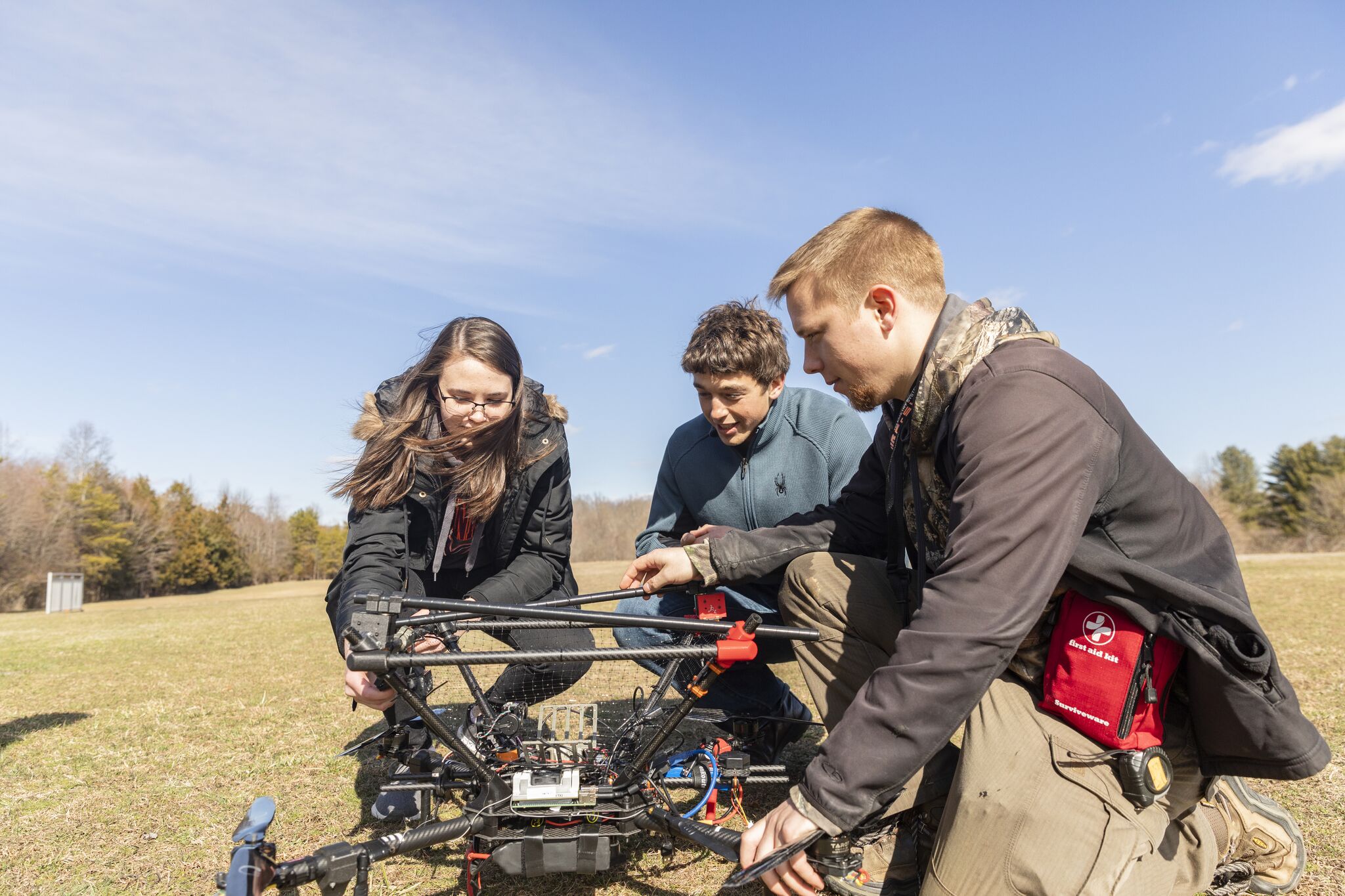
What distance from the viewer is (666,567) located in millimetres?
3264

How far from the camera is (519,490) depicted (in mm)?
4508

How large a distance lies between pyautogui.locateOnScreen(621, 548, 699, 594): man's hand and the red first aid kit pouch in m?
1.42

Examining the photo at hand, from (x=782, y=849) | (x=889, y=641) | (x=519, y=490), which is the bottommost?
(x=782, y=849)

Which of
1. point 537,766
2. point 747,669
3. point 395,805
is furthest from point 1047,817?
point 395,805

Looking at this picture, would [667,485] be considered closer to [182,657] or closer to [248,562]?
[182,657]

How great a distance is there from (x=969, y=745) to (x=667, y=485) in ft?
10.00

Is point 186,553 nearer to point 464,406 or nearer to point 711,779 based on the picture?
point 464,406

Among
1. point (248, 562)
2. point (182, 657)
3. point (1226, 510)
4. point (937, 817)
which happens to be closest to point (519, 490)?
point (937, 817)

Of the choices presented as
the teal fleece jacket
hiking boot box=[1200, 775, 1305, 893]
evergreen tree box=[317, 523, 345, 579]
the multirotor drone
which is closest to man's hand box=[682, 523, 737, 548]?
the multirotor drone

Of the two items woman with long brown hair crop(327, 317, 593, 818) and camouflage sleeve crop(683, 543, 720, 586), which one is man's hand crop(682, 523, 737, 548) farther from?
woman with long brown hair crop(327, 317, 593, 818)

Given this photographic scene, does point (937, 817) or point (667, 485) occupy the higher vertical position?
point (667, 485)

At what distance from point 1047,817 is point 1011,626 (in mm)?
607

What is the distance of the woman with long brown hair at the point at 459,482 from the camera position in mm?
4164

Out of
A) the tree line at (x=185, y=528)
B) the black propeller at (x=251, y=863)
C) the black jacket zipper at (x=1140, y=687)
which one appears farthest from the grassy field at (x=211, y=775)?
the tree line at (x=185, y=528)
